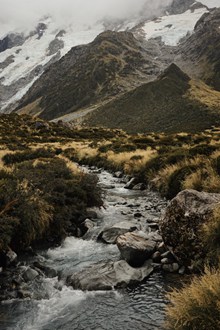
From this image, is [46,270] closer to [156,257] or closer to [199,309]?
[156,257]

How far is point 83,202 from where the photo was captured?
1733 centimetres

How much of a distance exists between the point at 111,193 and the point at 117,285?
13.1 meters

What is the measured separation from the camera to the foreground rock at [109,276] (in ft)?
34.0

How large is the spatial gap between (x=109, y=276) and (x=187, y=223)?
2.70m

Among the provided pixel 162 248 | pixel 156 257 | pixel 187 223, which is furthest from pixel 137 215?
pixel 187 223

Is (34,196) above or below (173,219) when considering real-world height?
above

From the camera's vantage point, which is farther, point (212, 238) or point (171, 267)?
point (171, 267)

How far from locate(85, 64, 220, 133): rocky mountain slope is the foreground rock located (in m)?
102

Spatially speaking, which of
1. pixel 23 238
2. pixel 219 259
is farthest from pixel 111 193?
pixel 219 259

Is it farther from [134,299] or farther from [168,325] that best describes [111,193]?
[168,325]

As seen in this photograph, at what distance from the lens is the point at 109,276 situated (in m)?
10.6

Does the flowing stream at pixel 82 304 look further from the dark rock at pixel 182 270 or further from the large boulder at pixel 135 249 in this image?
the large boulder at pixel 135 249

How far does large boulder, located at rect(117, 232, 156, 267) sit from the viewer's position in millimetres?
11375

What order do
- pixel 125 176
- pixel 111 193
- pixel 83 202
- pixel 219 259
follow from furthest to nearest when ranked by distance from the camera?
1. pixel 125 176
2. pixel 111 193
3. pixel 83 202
4. pixel 219 259
